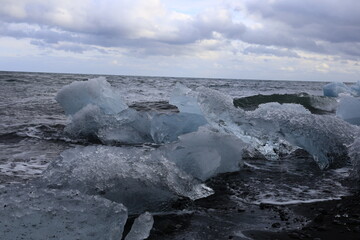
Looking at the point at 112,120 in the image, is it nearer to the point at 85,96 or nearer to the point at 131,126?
the point at 131,126

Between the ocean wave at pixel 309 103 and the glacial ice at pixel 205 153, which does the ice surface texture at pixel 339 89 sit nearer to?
the ocean wave at pixel 309 103

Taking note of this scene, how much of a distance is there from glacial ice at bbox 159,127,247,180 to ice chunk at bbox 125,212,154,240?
1.05m

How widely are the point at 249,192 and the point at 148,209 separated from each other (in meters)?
0.94

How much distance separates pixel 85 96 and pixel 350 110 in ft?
15.0

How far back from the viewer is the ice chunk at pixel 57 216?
185cm

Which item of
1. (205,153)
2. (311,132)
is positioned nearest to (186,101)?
(311,132)

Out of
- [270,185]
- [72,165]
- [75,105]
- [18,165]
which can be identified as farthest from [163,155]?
[75,105]

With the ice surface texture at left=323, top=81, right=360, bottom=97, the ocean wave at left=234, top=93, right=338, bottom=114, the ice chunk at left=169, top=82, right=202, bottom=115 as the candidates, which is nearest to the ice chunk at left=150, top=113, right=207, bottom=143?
the ice chunk at left=169, top=82, right=202, bottom=115

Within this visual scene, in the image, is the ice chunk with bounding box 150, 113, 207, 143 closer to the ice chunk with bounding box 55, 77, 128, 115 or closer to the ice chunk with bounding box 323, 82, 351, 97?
the ice chunk with bounding box 55, 77, 128, 115

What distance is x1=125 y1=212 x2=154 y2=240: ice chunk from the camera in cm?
197

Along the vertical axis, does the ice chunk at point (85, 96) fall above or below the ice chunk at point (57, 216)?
above

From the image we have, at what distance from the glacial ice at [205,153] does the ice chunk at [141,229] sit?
105 cm

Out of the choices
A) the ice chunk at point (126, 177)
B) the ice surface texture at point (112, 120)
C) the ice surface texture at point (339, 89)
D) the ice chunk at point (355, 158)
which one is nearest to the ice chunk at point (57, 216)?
the ice chunk at point (126, 177)

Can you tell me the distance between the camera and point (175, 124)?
5.00 m
